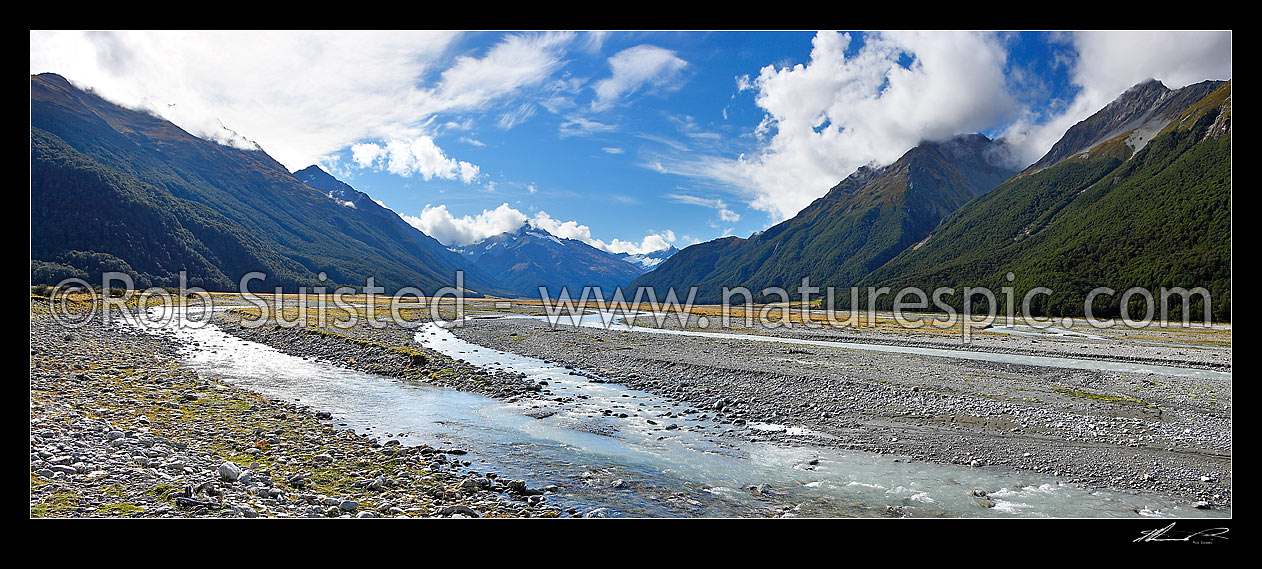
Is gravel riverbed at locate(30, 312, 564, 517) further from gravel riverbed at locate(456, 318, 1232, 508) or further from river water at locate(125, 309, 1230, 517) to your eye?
gravel riverbed at locate(456, 318, 1232, 508)

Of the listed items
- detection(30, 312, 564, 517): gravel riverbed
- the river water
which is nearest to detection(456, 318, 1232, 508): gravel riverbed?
the river water

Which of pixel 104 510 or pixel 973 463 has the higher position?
pixel 104 510

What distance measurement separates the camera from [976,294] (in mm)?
131375

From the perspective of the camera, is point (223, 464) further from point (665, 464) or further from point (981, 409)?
point (981, 409)

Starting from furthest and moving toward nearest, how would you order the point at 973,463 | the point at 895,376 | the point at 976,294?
the point at 976,294, the point at 895,376, the point at 973,463

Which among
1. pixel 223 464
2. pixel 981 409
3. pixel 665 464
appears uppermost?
pixel 223 464

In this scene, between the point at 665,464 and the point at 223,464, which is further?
the point at 665,464

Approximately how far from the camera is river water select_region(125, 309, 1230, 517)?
33.6 feet

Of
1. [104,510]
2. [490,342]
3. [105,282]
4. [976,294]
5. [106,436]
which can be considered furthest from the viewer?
[105,282]

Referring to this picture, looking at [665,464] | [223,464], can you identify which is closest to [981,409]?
[665,464]

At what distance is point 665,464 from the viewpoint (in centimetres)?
1254
